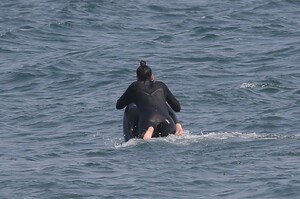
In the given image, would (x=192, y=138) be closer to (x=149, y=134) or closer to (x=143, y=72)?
(x=149, y=134)

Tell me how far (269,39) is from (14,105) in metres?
11.3

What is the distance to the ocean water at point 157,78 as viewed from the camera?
17.9 metres

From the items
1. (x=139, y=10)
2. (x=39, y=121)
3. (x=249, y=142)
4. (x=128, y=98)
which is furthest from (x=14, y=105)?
(x=139, y=10)

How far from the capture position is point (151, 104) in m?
21.2

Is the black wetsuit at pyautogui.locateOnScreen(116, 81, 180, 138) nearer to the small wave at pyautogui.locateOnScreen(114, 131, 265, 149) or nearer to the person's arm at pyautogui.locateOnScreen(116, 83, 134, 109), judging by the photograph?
the person's arm at pyautogui.locateOnScreen(116, 83, 134, 109)

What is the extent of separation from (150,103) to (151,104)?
0.10 feet

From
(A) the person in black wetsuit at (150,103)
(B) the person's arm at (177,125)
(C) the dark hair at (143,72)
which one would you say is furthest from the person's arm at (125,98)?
(B) the person's arm at (177,125)

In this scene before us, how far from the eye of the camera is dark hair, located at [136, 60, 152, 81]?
21.0 metres

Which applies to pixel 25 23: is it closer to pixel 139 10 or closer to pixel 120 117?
pixel 139 10

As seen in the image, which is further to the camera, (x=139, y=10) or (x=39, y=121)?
(x=139, y=10)

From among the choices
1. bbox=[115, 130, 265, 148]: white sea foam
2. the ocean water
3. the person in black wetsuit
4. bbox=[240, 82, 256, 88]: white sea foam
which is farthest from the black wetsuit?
bbox=[240, 82, 256, 88]: white sea foam

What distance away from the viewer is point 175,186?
56.9 feet

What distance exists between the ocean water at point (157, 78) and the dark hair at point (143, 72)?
1267 millimetres

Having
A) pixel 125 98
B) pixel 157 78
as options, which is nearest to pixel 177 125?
pixel 125 98
